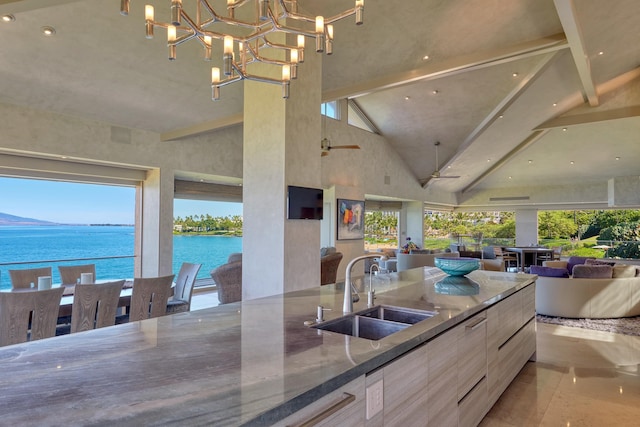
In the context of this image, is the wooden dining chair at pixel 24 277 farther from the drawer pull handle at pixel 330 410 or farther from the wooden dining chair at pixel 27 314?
the drawer pull handle at pixel 330 410

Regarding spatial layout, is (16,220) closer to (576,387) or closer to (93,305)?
(93,305)

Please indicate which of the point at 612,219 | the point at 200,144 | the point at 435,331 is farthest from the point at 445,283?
the point at 612,219

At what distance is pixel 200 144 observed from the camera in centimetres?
748

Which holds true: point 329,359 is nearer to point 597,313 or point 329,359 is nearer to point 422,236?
point 597,313

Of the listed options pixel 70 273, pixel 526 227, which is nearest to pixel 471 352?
pixel 70 273

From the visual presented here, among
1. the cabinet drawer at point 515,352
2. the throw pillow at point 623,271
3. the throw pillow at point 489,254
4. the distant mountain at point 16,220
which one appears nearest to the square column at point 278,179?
the cabinet drawer at point 515,352

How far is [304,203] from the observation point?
4496 millimetres

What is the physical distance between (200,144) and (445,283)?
575 centimetres

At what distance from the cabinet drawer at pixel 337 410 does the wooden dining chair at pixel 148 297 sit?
2.64 metres

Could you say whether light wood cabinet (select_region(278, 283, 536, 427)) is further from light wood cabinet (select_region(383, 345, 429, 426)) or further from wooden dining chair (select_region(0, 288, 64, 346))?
wooden dining chair (select_region(0, 288, 64, 346))

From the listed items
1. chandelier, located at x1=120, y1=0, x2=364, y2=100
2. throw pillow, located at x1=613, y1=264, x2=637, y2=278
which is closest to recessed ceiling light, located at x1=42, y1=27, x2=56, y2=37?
chandelier, located at x1=120, y1=0, x2=364, y2=100

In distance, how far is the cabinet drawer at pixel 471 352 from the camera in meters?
2.18

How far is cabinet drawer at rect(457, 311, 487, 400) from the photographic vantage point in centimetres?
218

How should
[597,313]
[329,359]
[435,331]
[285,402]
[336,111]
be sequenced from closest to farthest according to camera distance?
[285,402] < [329,359] < [435,331] < [597,313] < [336,111]
